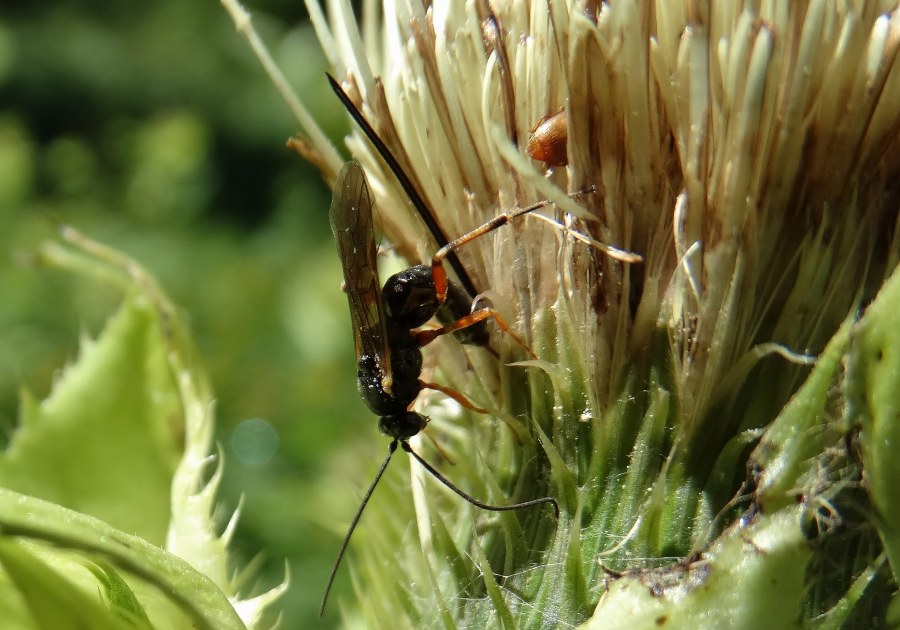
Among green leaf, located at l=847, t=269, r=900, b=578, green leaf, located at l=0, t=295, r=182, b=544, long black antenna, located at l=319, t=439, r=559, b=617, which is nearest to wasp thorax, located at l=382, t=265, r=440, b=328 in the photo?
long black antenna, located at l=319, t=439, r=559, b=617

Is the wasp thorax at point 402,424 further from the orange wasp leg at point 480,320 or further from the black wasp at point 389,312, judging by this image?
the orange wasp leg at point 480,320

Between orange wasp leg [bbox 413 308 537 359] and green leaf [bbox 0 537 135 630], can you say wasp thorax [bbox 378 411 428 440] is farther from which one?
green leaf [bbox 0 537 135 630]

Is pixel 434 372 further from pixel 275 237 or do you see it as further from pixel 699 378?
pixel 275 237

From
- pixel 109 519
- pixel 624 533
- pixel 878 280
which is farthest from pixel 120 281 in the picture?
pixel 878 280

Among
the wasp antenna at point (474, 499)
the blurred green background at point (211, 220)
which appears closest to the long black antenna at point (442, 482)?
the wasp antenna at point (474, 499)

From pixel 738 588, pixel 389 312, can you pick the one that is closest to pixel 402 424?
pixel 389 312

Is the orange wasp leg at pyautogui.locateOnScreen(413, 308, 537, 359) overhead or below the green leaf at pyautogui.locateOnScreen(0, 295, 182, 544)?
overhead
